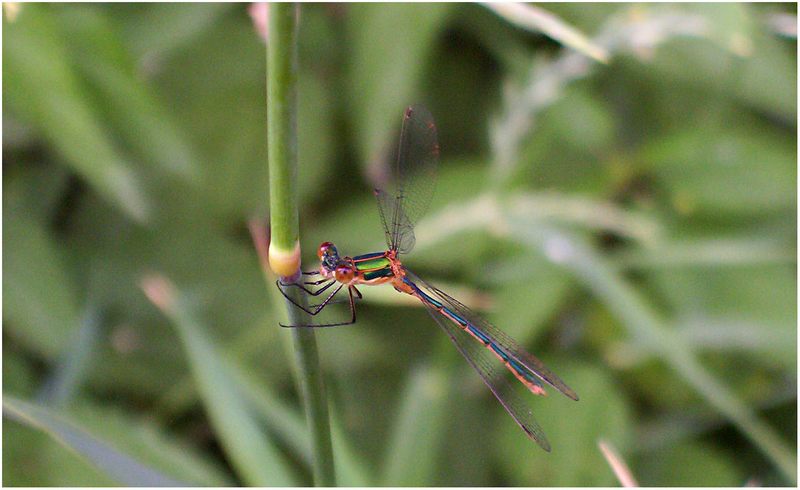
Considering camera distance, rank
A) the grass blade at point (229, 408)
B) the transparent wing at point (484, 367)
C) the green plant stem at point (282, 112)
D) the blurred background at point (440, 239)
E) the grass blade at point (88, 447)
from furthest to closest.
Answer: the blurred background at point (440, 239), the grass blade at point (229, 408), the transparent wing at point (484, 367), the grass blade at point (88, 447), the green plant stem at point (282, 112)

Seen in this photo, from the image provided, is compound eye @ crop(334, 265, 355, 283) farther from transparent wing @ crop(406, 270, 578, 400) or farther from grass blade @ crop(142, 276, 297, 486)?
grass blade @ crop(142, 276, 297, 486)

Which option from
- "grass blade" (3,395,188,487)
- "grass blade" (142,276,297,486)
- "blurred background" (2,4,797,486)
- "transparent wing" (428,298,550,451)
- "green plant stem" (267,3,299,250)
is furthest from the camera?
"blurred background" (2,4,797,486)

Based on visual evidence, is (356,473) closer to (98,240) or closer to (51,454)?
(51,454)

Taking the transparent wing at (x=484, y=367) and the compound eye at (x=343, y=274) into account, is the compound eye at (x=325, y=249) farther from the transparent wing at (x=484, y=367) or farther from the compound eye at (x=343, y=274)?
the transparent wing at (x=484, y=367)

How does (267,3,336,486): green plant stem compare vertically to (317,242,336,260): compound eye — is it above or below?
below

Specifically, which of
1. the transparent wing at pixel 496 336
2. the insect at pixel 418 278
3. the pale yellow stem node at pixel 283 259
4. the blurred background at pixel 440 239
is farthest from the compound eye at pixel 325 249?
the blurred background at pixel 440 239

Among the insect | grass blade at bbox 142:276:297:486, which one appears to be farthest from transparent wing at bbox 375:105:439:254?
grass blade at bbox 142:276:297:486

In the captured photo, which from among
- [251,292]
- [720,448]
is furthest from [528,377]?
[720,448]

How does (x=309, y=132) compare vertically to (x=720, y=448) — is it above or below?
above
